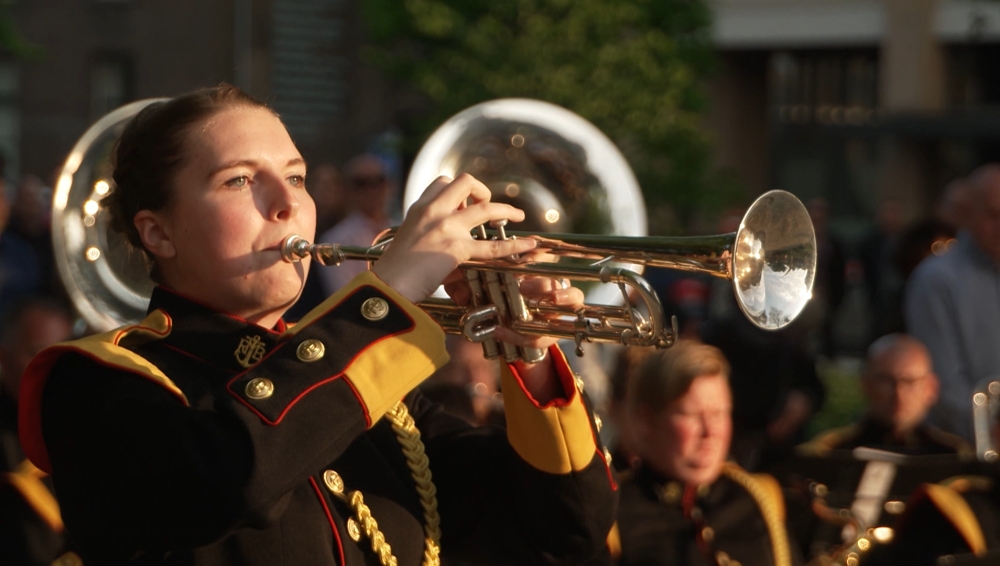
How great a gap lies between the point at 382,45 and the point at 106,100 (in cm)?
666

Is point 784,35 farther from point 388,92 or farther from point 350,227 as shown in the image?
point 350,227

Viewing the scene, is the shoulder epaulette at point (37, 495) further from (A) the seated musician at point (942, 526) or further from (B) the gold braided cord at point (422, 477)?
(A) the seated musician at point (942, 526)

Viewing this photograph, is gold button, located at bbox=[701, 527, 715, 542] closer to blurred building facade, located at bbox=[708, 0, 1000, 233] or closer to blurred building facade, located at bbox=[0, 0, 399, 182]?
blurred building facade, located at bbox=[708, 0, 1000, 233]

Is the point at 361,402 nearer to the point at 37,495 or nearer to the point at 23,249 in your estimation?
the point at 37,495

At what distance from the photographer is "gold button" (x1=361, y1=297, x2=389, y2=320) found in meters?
2.14

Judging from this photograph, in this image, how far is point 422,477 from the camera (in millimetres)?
2459

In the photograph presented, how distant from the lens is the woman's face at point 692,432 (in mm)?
4168

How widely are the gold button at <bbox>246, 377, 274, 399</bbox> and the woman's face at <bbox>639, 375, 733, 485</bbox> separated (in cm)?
226

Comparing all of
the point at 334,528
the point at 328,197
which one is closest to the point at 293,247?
the point at 334,528

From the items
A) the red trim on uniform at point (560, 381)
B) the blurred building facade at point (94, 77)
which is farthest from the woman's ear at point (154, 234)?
the blurred building facade at point (94, 77)

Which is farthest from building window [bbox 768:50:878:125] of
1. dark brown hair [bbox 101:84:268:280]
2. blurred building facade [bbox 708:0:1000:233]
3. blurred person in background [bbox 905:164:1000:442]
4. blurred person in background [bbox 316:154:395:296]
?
dark brown hair [bbox 101:84:268:280]

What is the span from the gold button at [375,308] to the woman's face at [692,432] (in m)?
2.14

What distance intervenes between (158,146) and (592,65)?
13.8 metres

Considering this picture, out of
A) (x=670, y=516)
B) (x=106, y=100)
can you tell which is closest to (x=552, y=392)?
(x=670, y=516)
